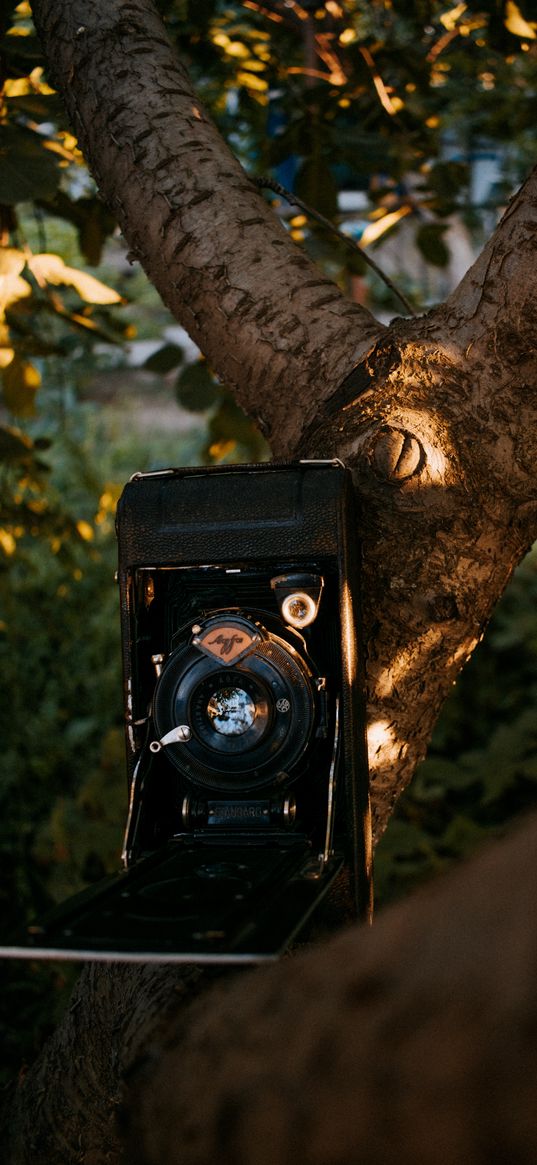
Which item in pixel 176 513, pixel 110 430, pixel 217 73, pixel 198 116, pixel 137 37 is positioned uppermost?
pixel 217 73

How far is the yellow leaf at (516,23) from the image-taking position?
2.41m

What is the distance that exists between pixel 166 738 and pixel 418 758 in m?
0.38

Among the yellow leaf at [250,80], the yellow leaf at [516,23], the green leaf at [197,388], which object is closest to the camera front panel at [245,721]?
the green leaf at [197,388]

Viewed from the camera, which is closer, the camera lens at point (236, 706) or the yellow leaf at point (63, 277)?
the camera lens at point (236, 706)

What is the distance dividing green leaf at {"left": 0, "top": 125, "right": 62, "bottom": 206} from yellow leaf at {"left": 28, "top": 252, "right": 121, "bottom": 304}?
0.74ft

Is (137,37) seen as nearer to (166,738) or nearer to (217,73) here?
(166,738)

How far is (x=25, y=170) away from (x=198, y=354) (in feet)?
8.11

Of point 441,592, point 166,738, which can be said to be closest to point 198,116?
point 441,592

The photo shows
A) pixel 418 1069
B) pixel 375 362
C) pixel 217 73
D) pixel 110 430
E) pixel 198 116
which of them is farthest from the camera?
A: pixel 110 430

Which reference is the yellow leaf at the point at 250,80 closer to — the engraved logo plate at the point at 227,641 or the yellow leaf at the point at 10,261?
the yellow leaf at the point at 10,261

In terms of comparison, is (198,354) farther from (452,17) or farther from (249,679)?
(249,679)

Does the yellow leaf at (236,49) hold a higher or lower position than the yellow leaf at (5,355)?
higher

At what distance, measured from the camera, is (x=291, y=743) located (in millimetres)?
1361

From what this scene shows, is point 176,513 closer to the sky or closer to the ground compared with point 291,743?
closer to the sky
